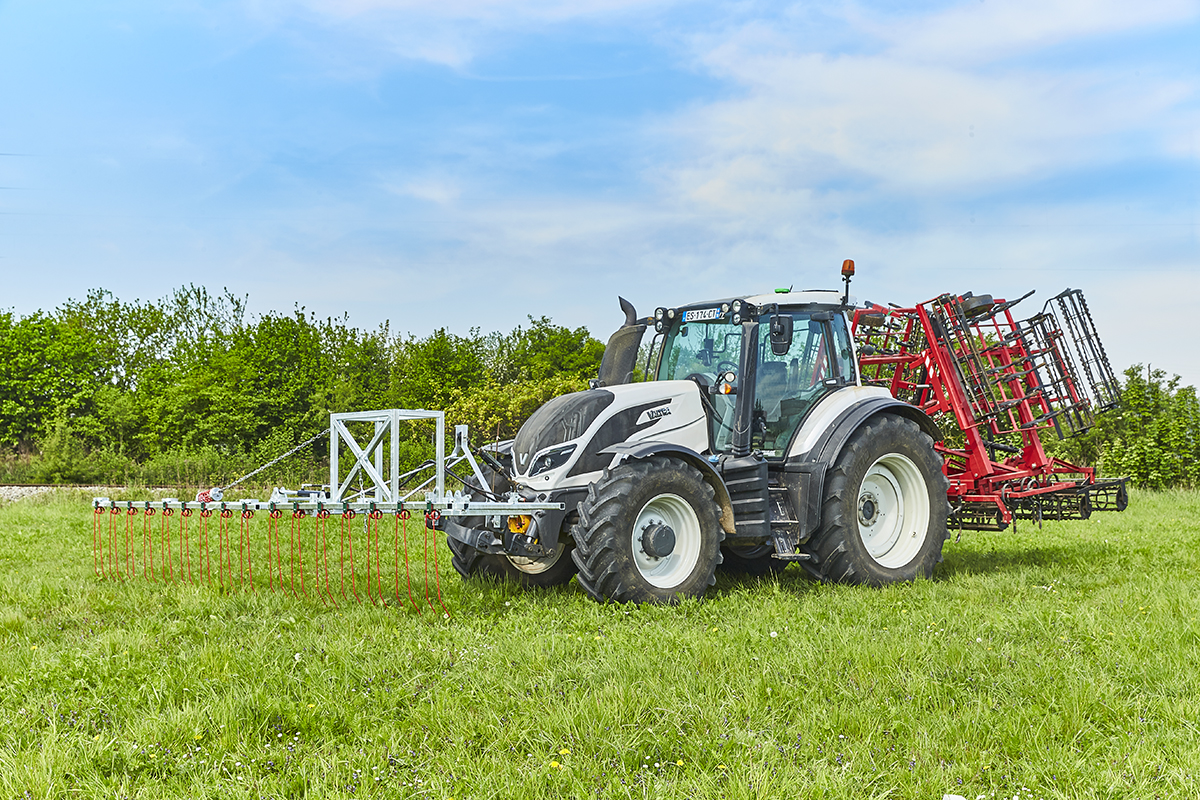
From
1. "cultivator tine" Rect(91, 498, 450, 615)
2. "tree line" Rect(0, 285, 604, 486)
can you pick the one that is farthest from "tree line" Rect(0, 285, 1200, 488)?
"cultivator tine" Rect(91, 498, 450, 615)

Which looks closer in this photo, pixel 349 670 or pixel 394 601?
pixel 349 670

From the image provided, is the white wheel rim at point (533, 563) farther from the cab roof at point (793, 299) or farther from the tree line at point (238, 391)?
the tree line at point (238, 391)

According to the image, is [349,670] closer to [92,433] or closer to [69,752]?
[69,752]

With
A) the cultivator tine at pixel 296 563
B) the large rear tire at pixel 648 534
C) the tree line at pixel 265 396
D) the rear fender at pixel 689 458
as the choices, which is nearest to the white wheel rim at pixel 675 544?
the large rear tire at pixel 648 534

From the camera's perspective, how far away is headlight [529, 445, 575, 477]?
6645 millimetres

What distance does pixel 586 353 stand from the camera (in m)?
29.0

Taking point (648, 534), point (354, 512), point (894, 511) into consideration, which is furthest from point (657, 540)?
point (894, 511)

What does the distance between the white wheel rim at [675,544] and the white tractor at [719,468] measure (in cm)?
1

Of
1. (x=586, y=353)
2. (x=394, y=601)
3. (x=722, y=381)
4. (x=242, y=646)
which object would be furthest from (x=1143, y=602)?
(x=586, y=353)

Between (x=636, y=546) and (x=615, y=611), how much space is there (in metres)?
0.59

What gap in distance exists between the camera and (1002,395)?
8664 millimetres

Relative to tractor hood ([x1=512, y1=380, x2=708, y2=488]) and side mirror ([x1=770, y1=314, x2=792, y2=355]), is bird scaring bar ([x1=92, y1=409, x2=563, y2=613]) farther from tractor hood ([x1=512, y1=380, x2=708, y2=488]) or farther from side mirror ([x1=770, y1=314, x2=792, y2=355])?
side mirror ([x1=770, y1=314, x2=792, y2=355])

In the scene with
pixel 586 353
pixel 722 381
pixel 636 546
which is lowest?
pixel 636 546

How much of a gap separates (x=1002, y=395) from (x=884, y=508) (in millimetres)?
1899
